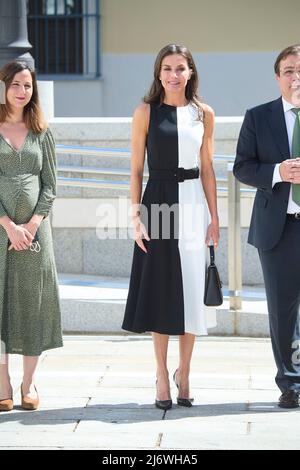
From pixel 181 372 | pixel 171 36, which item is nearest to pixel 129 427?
pixel 181 372

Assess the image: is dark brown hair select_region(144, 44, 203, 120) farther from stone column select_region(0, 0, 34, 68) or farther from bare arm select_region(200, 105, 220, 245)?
stone column select_region(0, 0, 34, 68)

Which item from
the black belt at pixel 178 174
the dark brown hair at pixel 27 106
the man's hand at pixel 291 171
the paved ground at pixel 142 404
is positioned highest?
the dark brown hair at pixel 27 106

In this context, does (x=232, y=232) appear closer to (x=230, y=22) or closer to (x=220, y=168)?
(x=220, y=168)

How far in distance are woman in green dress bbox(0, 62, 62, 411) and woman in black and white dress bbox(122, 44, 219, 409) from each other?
1.46ft

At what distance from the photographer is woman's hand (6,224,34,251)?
5746 millimetres

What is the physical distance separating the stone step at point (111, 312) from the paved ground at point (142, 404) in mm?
136

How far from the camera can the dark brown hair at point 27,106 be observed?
5.82 m

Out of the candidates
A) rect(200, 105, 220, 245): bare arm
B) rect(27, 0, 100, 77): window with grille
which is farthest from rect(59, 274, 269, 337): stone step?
rect(27, 0, 100, 77): window with grille

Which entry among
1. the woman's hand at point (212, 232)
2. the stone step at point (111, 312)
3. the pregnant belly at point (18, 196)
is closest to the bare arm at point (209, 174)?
the woman's hand at point (212, 232)

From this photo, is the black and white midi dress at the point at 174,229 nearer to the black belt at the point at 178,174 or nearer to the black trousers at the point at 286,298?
the black belt at the point at 178,174

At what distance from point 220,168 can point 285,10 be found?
6745 mm

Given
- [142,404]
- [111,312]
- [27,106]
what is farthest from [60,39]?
[142,404]

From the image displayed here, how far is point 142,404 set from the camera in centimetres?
597

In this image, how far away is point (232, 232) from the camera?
7707mm
